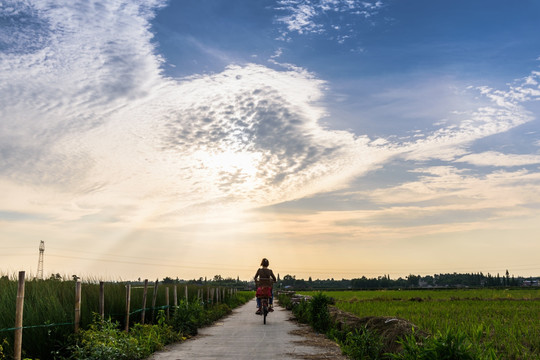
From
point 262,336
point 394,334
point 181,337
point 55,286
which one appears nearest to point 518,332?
point 394,334

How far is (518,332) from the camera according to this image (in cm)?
1295

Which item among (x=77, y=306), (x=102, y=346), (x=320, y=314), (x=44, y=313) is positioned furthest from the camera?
(x=320, y=314)

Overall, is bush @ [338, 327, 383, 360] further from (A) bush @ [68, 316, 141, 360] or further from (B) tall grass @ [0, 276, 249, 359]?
(B) tall grass @ [0, 276, 249, 359]

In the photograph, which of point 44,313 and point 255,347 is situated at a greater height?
point 44,313

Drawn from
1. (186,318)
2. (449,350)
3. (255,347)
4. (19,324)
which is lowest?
(255,347)

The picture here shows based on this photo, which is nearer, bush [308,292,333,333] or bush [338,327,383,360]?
bush [338,327,383,360]

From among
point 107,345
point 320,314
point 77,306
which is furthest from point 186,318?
point 107,345

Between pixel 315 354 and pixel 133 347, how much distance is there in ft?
13.7

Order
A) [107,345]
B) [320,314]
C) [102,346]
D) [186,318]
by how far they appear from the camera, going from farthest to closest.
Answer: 1. [320,314]
2. [186,318]
3. [107,345]
4. [102,346]

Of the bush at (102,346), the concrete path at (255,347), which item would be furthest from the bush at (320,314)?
the bush at (102,346)

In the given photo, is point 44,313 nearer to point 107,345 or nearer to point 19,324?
point 107,345

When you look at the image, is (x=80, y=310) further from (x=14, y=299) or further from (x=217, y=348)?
(x=217, y=348)

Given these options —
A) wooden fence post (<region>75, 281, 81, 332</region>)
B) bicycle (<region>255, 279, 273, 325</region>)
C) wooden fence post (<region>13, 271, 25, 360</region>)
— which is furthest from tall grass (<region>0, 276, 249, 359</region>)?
bicycle (<region>255, 279, 273, 325</region>)

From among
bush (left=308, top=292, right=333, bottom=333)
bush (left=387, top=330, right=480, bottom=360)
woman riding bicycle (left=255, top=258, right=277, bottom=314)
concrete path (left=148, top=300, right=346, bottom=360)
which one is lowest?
concrete path (left=148, top=300, right=346, bottom=360)
